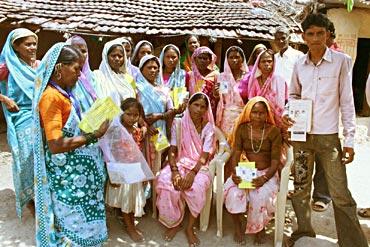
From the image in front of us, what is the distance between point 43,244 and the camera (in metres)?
2.82

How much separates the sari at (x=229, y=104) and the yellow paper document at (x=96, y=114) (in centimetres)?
186

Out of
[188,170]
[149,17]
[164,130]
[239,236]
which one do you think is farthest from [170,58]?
[149,17]

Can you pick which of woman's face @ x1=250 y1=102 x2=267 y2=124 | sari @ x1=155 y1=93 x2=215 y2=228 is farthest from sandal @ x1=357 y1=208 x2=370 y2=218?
sari @ x1=155 y1=93 x2=215 y2=228

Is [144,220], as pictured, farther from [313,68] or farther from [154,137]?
[313,68]

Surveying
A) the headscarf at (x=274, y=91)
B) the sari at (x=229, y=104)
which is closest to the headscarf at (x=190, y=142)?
the sari at (x=229, y=104)

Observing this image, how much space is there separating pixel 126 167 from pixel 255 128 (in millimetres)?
1369

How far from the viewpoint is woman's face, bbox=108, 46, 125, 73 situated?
152 inches

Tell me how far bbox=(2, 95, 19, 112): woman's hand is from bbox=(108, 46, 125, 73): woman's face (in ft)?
3.49

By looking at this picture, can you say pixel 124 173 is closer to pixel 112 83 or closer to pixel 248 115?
pixel 112 83

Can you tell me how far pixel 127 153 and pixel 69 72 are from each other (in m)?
1.14

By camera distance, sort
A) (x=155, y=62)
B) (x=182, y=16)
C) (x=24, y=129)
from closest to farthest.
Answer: (x=24, y=129) → (x=155, y=62) → (x=182, y=16)

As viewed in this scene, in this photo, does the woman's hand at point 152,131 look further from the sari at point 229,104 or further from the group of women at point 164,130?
the sari at point 229,104

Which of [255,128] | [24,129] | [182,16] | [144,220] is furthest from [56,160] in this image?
[182,16]

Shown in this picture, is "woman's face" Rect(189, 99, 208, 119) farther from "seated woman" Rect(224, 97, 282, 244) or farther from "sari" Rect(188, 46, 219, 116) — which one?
"sari" Rect(188, 46, 219, 116)
